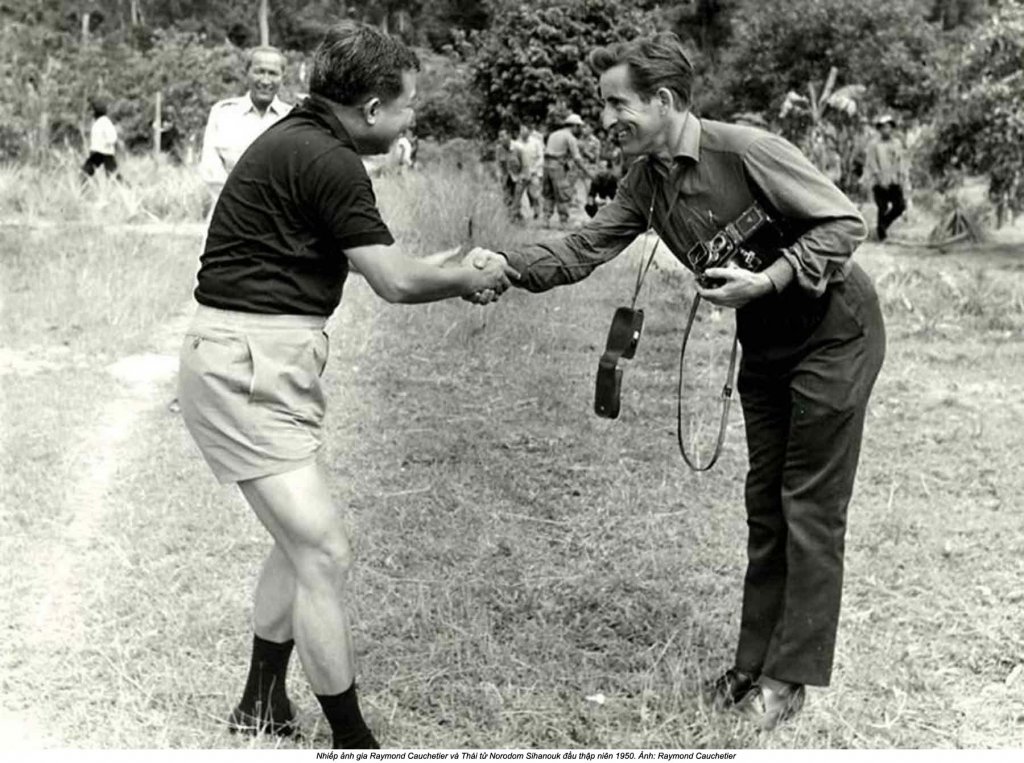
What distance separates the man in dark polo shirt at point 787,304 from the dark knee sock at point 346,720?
1089mm

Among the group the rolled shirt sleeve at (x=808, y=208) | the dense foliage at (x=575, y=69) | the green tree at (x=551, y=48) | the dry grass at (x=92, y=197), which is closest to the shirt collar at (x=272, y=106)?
the rolled shirt sleeve at (x=808, y=208)

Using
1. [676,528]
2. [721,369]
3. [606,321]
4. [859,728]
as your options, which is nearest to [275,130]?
[859,728]

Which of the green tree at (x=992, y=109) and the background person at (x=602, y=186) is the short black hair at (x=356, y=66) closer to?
the green tree at (x=992, y=109)

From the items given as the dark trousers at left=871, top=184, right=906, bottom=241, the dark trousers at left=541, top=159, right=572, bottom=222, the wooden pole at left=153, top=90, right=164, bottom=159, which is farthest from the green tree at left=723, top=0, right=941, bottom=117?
the wooden pole at left=153, top=90, right=164, bottom=159

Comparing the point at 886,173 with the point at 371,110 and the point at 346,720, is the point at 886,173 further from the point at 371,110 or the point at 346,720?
the point at 346,720

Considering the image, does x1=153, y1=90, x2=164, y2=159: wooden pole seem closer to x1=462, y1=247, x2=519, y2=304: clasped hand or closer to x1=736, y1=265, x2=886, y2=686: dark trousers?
x1=462, y1=247, x2=519, y2=304: clasped hand

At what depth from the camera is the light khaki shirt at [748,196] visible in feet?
12.3

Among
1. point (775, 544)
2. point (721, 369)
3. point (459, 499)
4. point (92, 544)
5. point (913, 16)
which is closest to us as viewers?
point (775, 544)

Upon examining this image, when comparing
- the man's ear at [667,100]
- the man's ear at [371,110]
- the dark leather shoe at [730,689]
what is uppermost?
the man's ear at [667,100]

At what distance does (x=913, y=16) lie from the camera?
31.7 metres

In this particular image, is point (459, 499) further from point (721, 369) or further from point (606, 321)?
point (606, 321)

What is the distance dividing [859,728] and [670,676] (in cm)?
57

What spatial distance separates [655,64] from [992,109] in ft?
40.0

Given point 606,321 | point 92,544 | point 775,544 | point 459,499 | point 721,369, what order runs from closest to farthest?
point 775,544
point 92,544
point 459,499
point 721,369
point 606,321
